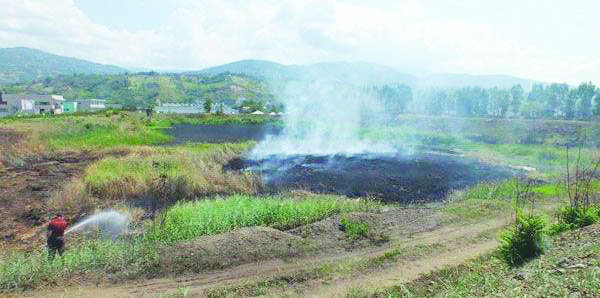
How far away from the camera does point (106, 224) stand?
19.3m

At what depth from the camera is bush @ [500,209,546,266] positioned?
41.2 ft

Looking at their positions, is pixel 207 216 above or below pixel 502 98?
below

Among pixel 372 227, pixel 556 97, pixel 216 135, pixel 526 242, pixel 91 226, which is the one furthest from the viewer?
pixel 556 97

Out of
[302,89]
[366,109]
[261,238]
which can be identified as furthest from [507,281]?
[366,109]

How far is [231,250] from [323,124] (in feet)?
165

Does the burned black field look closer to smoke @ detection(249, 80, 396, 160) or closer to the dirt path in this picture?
smoke @ detection(249, 80, 396, 160)

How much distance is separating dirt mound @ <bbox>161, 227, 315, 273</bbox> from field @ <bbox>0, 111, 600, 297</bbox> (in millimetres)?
53

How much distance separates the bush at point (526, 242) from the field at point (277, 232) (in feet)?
1.15

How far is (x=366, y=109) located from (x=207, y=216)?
272 feet

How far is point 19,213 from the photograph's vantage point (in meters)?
21.7

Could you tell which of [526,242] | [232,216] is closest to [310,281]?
[232,216]

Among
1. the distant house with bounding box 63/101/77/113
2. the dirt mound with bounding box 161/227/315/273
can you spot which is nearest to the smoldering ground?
the dirt mound with bounding box 161/227/315/273

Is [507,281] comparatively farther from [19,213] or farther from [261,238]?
[19,213]

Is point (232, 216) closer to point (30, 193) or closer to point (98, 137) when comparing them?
point (30, 193)
